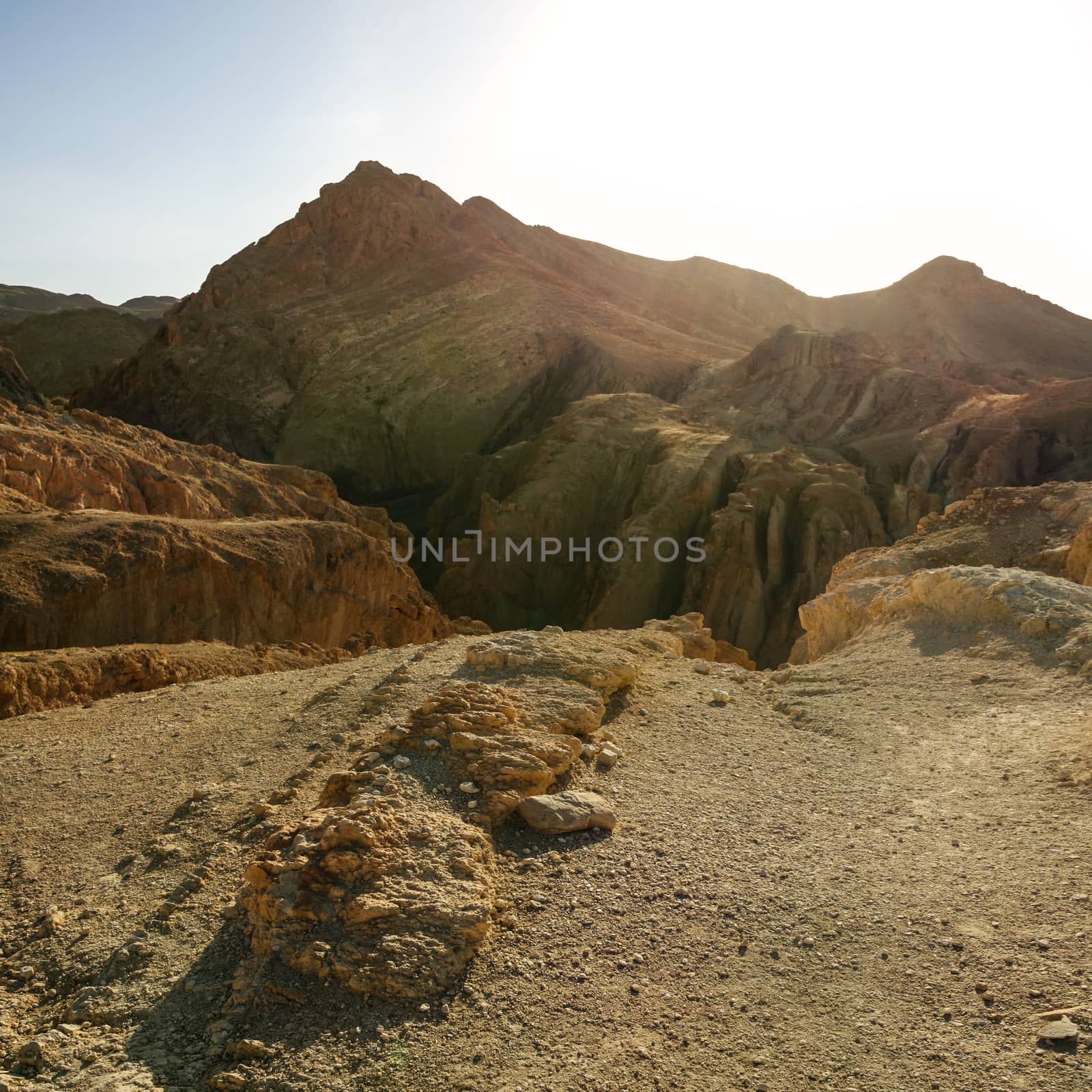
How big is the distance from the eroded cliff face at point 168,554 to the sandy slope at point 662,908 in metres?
3.28

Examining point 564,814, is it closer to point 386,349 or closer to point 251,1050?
point 251,1050

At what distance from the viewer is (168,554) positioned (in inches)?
458

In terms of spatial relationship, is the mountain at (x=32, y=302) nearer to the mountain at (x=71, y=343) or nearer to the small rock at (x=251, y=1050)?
the mountain at (x=71, y=343)

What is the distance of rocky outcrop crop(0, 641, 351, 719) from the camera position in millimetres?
8242

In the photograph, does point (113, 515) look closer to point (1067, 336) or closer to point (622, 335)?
point (622, 335)

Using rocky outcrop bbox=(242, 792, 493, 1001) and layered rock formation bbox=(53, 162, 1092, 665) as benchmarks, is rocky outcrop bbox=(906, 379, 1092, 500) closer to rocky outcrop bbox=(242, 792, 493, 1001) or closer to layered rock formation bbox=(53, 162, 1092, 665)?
layered rock formation bbox=(53, 162, 1092, 665)

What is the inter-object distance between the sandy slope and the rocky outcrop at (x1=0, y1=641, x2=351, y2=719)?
1.03m

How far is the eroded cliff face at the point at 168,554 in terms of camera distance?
10250 mm

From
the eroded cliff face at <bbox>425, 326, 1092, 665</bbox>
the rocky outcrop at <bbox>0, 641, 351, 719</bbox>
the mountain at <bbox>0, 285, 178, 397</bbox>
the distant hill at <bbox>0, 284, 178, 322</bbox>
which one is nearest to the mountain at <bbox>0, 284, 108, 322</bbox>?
the distant hill at <bbox>0, 284, 178, 322</bbox>

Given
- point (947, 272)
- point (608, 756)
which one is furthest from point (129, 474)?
point (947, 272)

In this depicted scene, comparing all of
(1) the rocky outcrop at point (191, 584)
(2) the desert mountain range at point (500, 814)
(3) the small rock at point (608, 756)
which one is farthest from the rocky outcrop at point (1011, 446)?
(3) the small rock at point (608, 756)

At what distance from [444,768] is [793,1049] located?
2.40m

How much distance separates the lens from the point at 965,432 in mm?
30016

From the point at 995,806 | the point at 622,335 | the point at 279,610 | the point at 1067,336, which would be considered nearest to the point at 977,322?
the point at 1067,336
